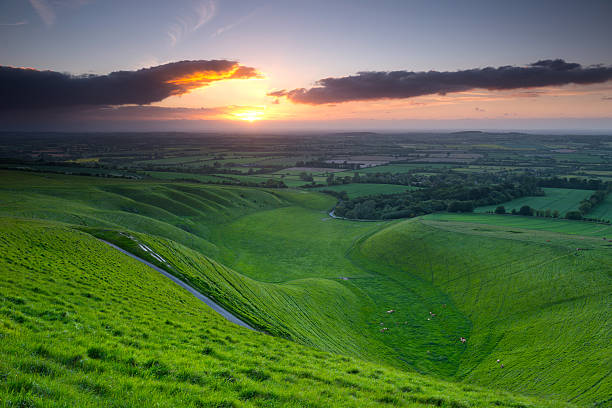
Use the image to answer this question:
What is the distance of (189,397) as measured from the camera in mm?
9438

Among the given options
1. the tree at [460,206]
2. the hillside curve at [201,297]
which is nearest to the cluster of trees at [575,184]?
the tree at [460,206]

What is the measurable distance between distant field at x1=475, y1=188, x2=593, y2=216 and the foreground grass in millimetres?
118474

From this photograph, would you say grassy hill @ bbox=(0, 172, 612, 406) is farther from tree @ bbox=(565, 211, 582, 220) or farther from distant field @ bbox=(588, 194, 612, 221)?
distant field @ bbox=(588, 194, 612, 221)

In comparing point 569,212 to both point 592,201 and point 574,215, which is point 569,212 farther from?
point 592,201

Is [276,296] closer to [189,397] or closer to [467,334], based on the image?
[467,334]

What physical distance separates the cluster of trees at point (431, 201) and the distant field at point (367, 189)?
19.9 m

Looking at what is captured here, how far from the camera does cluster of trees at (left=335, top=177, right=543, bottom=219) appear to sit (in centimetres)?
12456

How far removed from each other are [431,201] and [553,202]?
45.3 metres

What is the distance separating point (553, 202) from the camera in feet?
390

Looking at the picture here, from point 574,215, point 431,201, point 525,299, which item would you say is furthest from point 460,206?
point 525,299

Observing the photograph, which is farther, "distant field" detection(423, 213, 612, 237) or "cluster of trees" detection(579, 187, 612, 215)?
"cluster of trees" detection(579, 187, 612, 215)

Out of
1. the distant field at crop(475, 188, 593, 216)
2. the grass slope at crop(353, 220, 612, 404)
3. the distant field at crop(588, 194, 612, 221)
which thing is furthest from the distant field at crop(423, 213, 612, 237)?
the grass slope at crop(353, 220, 612, 404)

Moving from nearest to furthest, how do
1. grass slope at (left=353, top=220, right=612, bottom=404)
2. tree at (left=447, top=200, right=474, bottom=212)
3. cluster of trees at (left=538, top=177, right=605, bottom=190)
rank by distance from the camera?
grass slope at (left=353, top=220, right=612, bottom=404)
tree at (left=447, top=200, right=474, bottom=212)
cluster of trees at (left=538, top=177, right=605, bottom=190)

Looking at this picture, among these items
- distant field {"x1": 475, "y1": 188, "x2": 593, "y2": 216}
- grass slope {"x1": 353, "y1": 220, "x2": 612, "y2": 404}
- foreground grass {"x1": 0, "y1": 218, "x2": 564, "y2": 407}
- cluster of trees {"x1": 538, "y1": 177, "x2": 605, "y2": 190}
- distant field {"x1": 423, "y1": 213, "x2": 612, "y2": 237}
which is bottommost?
grass slope {"x1": 353, "y1": 220, "x2": 612, "y2": 404}
